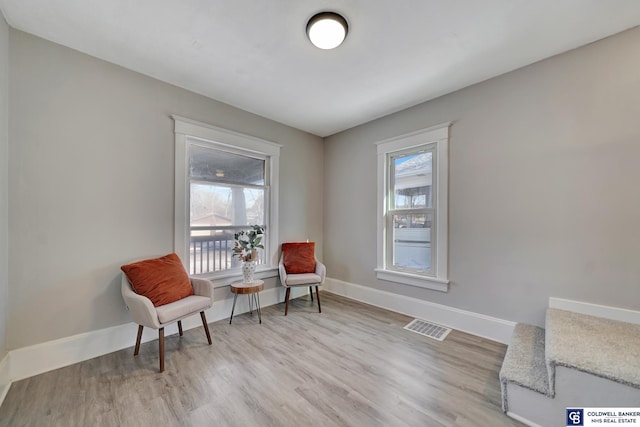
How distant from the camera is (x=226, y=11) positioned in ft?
5.69

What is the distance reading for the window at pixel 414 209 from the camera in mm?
2855

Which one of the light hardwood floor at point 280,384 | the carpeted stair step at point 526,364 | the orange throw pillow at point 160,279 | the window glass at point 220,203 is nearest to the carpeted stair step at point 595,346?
the carpeted stair step at point 526,364

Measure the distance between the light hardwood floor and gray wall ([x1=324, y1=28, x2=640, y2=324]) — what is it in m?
0.72

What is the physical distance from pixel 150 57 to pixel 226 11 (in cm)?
102

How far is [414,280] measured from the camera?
3066 mm

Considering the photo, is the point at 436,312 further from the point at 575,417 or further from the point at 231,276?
the point at 231,276

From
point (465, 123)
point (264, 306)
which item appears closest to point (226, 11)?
point (465, 123)

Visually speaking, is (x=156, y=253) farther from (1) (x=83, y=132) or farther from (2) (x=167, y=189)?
(1) (x=83, y=132)

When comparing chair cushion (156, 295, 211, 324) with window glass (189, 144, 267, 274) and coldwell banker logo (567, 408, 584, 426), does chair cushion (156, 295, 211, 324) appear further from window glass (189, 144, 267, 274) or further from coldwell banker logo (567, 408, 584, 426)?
coldwell banker logo (567, 408, 584, 426)

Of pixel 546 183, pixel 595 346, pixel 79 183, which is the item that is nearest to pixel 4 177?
pixel 79 183

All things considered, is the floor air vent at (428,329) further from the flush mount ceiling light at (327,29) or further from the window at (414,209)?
the flush mount ceiling light at (327,29)

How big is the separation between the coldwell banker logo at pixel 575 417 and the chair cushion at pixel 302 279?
237 cm

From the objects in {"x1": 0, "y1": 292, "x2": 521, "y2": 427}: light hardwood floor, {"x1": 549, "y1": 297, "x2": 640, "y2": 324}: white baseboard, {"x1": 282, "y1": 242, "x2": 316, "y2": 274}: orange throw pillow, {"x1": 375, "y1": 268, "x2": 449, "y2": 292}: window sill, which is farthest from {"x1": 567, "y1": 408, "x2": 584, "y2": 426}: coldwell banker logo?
{"x1": 282, "y1": 242, "x2": 316, "y2": 274}: orange throw pillow

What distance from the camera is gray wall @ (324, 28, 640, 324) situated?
1916mm
